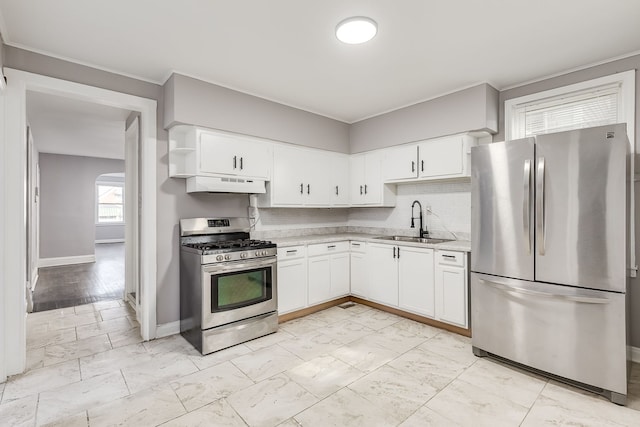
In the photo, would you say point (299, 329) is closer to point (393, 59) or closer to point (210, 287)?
point (210, 287)

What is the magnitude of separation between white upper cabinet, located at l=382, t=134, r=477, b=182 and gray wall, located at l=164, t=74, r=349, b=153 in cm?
91

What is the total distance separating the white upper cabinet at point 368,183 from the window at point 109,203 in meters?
10.3

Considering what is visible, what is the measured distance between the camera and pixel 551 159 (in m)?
2.44

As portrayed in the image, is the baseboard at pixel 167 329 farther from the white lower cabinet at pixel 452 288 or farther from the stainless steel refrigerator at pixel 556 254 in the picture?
the stainless steel refrigerator at pixel 556 254

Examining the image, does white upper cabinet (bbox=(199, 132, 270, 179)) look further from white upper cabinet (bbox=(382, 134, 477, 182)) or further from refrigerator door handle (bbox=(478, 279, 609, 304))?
refrigerator door handle (bbox=(478, 279, 609, 304))

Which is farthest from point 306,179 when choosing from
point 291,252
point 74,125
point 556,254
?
Result: point 74,125

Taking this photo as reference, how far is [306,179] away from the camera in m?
4.31

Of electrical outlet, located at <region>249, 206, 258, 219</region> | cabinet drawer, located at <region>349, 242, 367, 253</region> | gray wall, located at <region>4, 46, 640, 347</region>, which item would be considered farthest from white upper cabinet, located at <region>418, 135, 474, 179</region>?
electrical outlet, located at <region>249, 206, 258, 219</region>

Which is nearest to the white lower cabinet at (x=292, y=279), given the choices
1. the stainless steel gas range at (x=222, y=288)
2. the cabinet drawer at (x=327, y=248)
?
the cabinet drawer at (x=327, y=248)

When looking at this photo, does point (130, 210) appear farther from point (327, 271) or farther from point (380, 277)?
point (380, 277)

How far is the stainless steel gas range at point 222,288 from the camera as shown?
2977 millimetres

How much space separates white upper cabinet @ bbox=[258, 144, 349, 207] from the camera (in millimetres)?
3996

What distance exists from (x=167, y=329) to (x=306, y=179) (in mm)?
2388

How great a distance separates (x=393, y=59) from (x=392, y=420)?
2.82 m
